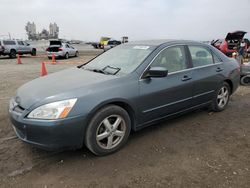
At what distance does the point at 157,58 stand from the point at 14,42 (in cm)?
2043

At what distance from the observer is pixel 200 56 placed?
14.8 feet

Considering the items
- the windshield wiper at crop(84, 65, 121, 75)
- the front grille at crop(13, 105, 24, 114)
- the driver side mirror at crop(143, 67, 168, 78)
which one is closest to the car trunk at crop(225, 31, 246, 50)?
the driver side mirror at crop(143, 67, 168, 78)

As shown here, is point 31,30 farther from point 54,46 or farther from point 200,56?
point 200,56

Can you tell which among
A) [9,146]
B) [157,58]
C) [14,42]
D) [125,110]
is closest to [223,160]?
[125,110]

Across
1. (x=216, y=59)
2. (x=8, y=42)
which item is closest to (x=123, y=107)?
(x=216, y=59)

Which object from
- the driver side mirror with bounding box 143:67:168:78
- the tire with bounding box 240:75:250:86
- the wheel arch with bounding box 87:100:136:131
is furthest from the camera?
the tire with bounding box 240:75:250:86

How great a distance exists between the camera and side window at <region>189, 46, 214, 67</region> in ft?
14.2

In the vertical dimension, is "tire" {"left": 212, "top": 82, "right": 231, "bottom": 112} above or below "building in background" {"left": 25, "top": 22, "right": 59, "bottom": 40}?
below

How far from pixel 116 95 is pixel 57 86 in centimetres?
83

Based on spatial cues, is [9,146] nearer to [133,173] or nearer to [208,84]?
[133,173]

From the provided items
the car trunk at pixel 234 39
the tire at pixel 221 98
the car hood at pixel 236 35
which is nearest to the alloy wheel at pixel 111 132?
the tire at pixel 221 98

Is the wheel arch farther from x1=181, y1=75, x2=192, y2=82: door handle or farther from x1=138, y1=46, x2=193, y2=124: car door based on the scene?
x1=181, y1=75, x2=192, y2=82: door handle

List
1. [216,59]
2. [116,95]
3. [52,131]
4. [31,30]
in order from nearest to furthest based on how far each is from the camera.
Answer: [52,131]
[116,95]
[216,59]
[31,30]

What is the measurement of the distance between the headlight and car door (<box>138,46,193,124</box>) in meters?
1.12
